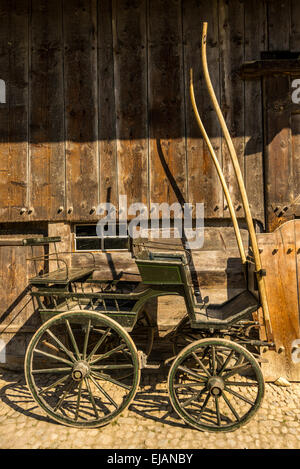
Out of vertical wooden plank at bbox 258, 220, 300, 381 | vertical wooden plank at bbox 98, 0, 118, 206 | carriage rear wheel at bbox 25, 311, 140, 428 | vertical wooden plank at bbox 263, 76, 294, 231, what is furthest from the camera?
vertical wooden plank at bbox 98, 0, 118, 206

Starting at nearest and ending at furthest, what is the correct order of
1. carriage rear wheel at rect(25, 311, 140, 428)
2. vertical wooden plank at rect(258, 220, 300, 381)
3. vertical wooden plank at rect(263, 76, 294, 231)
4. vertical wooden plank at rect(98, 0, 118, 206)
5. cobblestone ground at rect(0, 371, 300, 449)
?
cobblestone ground at rect(0, 371, 300, 449), carriage rear wheel at rect(25, 311, 140, 428), vertical wooden plank at rect(258, 220, 300, 381), vertical wooden plank at rect(263, 76, 294, 231), vertical wooden plank at rect(98, 0, 118, 206)

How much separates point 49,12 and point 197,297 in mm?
4090

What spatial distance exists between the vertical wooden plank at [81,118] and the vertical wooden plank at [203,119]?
3.87 ft

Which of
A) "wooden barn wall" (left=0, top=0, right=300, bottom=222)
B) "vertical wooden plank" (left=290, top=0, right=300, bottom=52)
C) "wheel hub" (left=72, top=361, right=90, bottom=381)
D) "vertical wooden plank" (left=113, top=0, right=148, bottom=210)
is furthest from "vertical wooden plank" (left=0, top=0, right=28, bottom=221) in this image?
"vertical wooden plank" (left=290, top=0, right=300, bottom=52)

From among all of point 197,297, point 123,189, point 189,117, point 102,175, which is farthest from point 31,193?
point 197,297

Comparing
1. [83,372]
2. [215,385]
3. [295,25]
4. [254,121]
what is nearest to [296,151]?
[254,121]

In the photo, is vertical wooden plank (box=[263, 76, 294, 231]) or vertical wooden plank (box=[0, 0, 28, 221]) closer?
vertical wooden plank (box=[263, 76, 294, 231])

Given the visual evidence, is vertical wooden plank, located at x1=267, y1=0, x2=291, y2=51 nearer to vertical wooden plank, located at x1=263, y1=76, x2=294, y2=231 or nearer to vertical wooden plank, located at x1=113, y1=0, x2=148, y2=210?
vertical wooden plank, located at x1=263, y1=76, x2=294, y2=231

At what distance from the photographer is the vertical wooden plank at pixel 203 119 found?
357cm

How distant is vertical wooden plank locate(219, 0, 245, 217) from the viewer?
357 centimetres

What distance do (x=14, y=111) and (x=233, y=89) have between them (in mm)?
2816

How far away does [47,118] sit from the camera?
3.67 metres

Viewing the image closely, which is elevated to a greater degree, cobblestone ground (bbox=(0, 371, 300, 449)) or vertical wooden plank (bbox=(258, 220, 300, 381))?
vertical wooden plank (bbox=(258, 220, 300, 381))

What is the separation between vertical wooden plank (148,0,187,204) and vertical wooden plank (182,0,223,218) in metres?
0.09
